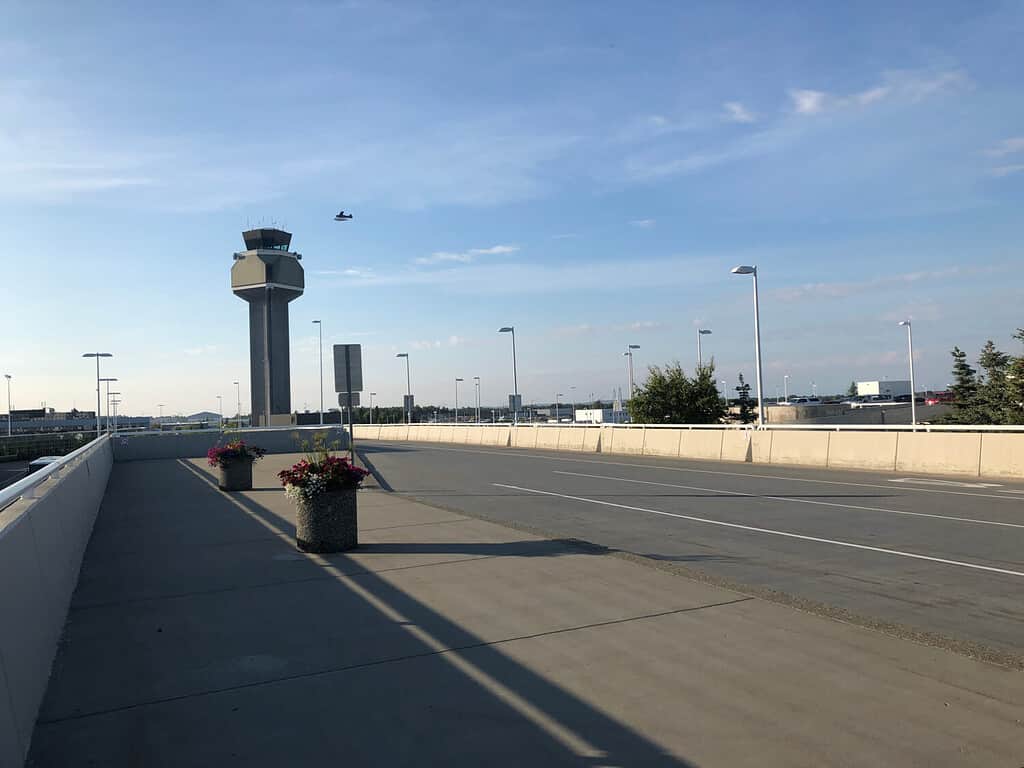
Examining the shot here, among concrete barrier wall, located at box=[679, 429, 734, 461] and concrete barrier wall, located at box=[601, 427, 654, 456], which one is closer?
concrete barrier wall, located at box=[679, 429, 734, 461]

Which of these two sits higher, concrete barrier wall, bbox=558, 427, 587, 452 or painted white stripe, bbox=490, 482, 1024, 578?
concrete barrier wall, bbox=558, 427, 587, 452

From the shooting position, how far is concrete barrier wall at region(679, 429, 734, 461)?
2814 centimetres

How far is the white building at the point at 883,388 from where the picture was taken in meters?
144

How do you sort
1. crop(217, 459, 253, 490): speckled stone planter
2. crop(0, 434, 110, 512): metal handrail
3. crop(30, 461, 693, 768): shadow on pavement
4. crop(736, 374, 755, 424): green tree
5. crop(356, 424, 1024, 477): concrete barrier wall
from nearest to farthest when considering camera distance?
crop(30, 461, 693, 768): shadow on pavement, crop(0, 434, 110, 512): metal handrail, crop(217, 459, 253, 490): speckled stone planter, crop(356, 424, 1024, 477): concrete barrier wall, crop(736, 374, 755, 424): green tree

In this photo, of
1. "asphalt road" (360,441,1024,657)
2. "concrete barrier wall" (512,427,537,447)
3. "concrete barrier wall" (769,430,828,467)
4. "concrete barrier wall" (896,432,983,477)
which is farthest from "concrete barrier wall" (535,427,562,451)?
"concrete barrier wall" (896,432,983,477)

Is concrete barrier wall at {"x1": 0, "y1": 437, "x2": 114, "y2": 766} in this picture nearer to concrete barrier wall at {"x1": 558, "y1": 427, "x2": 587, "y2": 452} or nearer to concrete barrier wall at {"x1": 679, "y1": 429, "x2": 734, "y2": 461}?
concrete barrier wall at {"x1": 679, "y1": 429, "x2": 734, "y2": 461}

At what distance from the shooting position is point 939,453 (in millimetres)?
21281

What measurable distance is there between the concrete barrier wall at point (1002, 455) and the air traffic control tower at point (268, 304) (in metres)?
77.2

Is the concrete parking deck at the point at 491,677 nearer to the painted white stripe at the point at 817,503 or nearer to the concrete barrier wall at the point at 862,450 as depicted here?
the painted white stripe at the point at 817,503

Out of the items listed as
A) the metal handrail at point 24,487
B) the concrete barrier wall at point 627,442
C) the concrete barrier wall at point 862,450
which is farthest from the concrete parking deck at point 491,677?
the concrete barrier wall at point 627,442

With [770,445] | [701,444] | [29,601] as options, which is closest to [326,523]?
[29,601]

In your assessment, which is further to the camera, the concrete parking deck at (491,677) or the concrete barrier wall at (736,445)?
the concrete barrier wall at (736,445)

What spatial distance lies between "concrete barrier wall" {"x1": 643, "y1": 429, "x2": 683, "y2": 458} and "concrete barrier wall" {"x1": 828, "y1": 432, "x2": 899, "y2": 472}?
7.03 m

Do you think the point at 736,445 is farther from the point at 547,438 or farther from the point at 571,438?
the point at 547,438
